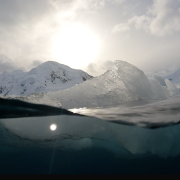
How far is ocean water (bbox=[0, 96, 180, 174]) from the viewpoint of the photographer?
9047mm

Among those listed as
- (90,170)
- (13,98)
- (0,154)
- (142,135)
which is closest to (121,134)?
(142,135)

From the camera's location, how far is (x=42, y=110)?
8367mm

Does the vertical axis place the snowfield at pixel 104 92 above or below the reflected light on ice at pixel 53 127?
above

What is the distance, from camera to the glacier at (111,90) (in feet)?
28.2

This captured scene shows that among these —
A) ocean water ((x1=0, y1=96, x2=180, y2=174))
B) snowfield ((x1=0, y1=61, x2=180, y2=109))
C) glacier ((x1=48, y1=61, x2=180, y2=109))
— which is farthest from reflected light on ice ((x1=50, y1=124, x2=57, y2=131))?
glacier ((x1=48, y1=61, x2=180, y2=109))

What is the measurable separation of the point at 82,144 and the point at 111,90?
411 centimetres

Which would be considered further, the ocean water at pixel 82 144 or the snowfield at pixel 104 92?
the ocean water at pixel 82 144

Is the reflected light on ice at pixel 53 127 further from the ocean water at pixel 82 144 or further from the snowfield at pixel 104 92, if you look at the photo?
the snowfield at pixel 104 92

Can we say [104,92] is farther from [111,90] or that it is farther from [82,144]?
[82,144]

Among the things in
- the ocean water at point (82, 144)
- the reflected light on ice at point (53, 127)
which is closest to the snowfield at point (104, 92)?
the ocean water at point (82, 144)

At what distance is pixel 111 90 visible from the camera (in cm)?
882

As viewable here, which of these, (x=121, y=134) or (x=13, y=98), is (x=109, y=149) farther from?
(x=13, y=98)

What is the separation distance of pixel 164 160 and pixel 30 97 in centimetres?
880

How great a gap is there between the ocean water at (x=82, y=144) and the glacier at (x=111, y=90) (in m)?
0.70
